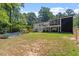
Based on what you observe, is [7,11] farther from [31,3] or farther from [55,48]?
[55,48]

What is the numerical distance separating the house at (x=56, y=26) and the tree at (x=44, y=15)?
0.15 ft

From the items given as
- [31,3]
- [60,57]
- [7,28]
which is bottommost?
[60,57]

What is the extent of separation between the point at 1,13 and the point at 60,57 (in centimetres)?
83

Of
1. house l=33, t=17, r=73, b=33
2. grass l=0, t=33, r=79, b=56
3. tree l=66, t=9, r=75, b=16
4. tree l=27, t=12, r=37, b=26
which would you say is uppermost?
tree l=66, t=9, r=75, b=16

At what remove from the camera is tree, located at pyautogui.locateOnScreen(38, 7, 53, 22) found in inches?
160

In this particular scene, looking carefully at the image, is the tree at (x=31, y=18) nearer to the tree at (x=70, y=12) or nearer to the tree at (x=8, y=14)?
the tree at (x=8, y=14)

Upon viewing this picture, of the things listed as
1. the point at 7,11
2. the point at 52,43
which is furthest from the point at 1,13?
the point at 52,43

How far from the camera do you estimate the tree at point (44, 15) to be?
407cm

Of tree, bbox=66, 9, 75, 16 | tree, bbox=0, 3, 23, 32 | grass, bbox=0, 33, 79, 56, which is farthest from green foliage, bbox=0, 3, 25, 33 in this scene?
tree, bbox=66, 9, 75, 16

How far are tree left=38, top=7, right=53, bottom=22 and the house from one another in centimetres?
5

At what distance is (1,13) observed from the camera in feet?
13.5

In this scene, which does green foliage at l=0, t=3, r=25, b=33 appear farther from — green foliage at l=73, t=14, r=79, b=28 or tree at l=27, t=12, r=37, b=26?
green foliage at l=73, t=14, r=79, b=28

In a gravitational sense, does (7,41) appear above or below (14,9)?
below

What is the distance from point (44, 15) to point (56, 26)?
0.19 metres
